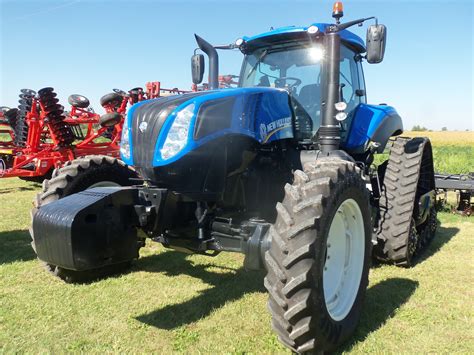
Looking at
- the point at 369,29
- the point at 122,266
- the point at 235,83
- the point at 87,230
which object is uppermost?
the point at 369,29

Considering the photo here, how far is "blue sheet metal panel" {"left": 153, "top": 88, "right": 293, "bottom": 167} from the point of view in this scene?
112 inches

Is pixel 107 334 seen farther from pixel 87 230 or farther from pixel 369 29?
pixel 369 29

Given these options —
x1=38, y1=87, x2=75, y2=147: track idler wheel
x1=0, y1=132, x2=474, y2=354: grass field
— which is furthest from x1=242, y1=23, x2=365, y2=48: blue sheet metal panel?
x1=38, y1=87, x2=75, y2=147: track idler wheel

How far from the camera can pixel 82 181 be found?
12.6 ft

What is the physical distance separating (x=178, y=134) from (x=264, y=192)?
119 centimetres

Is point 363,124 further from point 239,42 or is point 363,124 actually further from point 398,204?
point 239,42

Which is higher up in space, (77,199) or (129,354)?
(77,199)

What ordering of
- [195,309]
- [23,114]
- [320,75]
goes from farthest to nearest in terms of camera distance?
1. [23,114]
2. [320,75]
3. [195,309]

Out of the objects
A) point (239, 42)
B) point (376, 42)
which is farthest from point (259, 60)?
point (376, 42)

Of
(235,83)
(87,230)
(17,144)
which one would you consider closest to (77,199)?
(87,230)

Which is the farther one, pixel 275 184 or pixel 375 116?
pixel 375 116

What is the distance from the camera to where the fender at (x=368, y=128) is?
456 cm

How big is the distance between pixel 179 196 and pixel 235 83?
2.23 meters

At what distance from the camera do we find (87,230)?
8.73 ft
